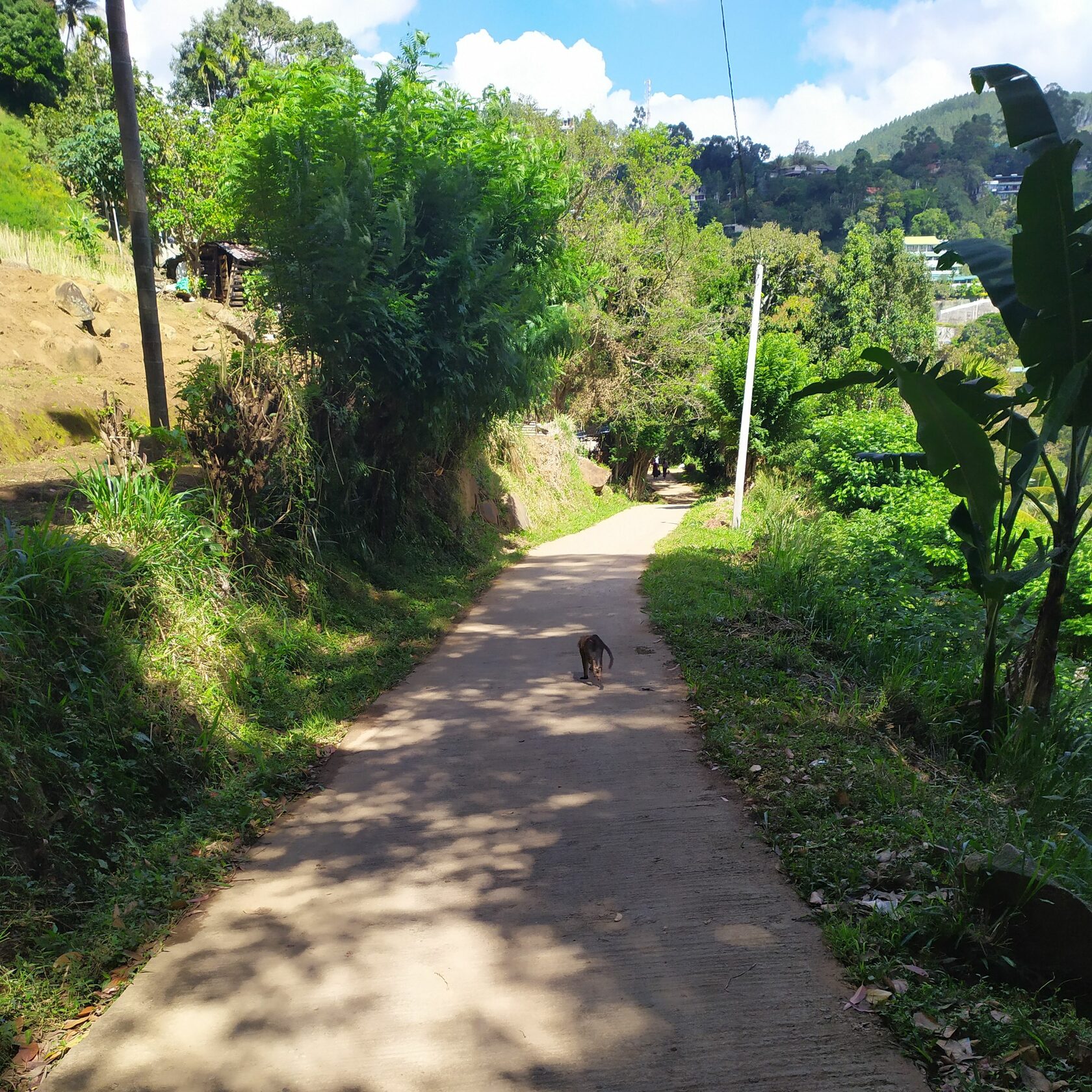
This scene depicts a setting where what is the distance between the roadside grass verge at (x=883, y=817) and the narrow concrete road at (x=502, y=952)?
19 centimetres

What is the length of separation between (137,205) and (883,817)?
8.12 meters

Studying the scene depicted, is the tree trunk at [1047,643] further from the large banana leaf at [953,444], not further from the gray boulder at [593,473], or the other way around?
the gray boulder at [593,473]

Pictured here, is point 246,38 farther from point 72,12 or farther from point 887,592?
point 887,592

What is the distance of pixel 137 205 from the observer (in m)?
8.26

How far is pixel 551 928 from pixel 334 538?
25.5ft

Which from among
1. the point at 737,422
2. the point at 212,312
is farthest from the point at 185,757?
the point at 737,422

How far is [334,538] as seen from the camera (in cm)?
1109

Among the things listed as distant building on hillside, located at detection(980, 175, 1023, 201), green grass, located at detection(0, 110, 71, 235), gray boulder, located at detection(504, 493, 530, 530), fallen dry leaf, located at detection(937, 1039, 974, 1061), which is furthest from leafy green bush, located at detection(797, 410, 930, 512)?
distant building on hillside, located at detection(980, 175, 1023, 201)

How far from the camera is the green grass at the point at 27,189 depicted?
27.5m

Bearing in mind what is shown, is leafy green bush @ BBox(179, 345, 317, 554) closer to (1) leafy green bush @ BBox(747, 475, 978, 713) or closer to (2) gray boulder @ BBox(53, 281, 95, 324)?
(1) leafy green bush @ BBox(747, 475, 978, 713)

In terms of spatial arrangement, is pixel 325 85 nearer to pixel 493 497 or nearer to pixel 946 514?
pixel 493 497

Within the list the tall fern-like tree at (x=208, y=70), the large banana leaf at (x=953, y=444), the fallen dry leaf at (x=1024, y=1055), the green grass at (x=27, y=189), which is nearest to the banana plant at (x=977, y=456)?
the large banana leaf at (x=953, y=444)

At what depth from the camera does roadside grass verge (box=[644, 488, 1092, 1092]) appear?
10.3ft

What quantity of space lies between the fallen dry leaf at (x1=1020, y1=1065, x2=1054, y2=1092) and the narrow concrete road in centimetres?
35
